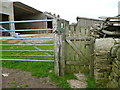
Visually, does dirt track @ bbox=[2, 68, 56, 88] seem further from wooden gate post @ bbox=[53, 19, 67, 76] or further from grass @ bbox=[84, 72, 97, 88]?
grass @ bbox=[84, 72, 97, 88]

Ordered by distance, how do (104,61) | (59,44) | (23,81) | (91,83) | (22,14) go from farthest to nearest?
(22,14), (59,44), (23,81), (91,83), (104,61)

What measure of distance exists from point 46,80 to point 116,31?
8.48 ft

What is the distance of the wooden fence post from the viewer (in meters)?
3.63

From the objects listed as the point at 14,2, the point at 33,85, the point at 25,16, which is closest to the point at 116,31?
the point at 33,85

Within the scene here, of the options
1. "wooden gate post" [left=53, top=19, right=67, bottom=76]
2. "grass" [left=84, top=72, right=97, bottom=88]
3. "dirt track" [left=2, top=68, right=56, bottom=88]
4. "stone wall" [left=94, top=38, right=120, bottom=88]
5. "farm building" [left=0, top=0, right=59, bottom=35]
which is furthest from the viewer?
"farm building" [left=0, top=0, right=59, bottom=35]

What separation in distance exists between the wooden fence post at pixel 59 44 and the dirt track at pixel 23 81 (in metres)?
0.54

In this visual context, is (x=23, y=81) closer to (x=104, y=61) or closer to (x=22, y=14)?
(x=104, y=61)

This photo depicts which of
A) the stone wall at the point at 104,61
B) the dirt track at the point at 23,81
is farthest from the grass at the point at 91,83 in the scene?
the dirt track at the point at 23,81

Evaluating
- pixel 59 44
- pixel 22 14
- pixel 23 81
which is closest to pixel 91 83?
pixel 59 44

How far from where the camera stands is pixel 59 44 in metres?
3.69

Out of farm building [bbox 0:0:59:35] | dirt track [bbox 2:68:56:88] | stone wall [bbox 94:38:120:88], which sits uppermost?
farm building [bbox 0:0:59:35]

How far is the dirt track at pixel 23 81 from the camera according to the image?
3.26m

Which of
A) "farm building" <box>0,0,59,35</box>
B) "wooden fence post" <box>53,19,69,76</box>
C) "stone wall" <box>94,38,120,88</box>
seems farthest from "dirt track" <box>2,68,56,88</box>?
"farm building" <box>0,0,59,35</box>

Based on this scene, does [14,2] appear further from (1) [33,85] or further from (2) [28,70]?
(1) [33,85]
